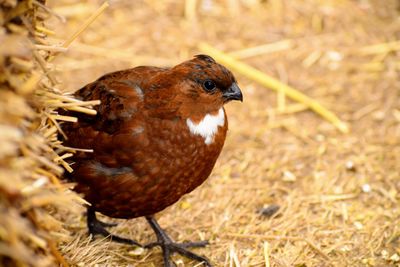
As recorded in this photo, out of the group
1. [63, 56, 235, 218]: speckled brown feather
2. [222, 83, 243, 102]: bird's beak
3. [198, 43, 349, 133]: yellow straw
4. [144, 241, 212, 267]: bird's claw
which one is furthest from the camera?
[198, 43, 349, 133]: yellow straw

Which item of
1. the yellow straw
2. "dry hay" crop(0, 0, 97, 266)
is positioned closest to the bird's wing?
"dry hay" crop(0, 0, 97, 266)

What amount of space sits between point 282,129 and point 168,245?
6.77 ft

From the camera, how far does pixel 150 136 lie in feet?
12.3

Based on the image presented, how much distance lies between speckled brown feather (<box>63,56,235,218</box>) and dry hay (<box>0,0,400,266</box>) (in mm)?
418

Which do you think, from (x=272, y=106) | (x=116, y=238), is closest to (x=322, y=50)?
(x=272, y=106)

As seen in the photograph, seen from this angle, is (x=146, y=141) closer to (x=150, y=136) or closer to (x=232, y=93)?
(x=150, y=136)

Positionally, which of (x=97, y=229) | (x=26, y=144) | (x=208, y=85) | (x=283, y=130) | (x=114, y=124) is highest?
(x=26, y=144)

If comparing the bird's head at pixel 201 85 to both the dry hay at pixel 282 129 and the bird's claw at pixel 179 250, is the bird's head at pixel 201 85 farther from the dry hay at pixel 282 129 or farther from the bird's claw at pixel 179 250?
the bird's claw at pixel 179 250

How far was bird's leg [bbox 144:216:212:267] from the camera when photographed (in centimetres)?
411

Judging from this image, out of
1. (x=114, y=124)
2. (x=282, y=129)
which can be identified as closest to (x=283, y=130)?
(x=282, y=129)

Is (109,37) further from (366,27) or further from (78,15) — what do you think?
(366,27)

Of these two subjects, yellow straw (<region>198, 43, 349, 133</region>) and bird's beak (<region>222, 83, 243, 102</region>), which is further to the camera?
yellow straw (<region>198, 43, 349, 133</region>)

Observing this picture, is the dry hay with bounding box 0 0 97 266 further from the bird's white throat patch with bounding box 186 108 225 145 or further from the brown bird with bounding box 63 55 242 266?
the bird's white throat patch with bounding box 186 108 225 145

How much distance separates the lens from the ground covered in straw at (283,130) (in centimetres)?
430
